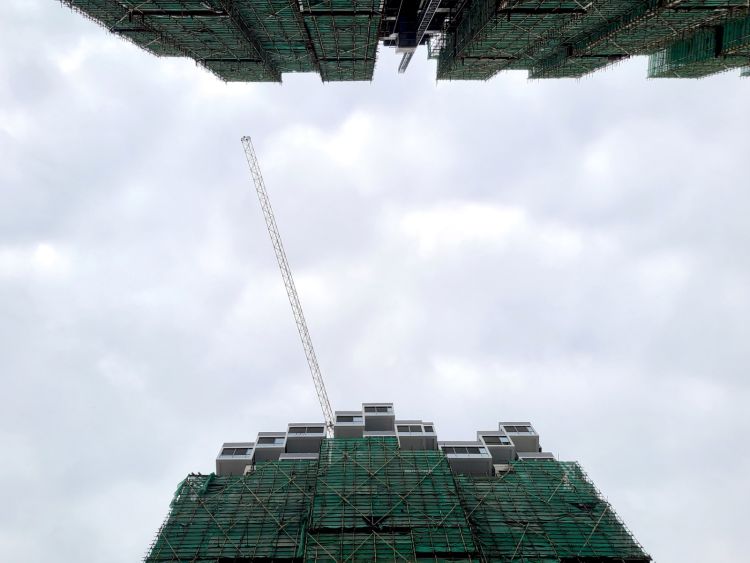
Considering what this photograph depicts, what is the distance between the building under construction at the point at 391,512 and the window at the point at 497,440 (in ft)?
12.4

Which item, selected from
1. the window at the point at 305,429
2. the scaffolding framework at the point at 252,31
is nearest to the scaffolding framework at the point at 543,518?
the window at the point at 305,429

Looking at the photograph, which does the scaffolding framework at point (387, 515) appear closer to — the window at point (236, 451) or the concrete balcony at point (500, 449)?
the concrete balcony at point (500, 449)

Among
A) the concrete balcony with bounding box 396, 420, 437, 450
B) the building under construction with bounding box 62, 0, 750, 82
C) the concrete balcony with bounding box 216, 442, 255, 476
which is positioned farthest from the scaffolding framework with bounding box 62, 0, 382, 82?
the concrete balcony with bounding box 216, 442, 255, 476

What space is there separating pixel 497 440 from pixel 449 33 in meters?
55.1

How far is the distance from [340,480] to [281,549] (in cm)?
674

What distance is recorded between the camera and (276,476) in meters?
45.7

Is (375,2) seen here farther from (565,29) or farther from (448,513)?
(448,513)

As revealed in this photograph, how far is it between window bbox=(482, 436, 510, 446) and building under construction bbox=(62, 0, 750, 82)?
4399cm

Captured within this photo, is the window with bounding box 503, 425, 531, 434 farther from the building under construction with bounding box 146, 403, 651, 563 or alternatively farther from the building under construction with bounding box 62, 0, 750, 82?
the building under construction with bounding box 62, 0, 750, 82

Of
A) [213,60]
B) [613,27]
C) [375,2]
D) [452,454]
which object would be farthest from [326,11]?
[452,454]

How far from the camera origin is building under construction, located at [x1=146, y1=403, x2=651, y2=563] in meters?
34.4

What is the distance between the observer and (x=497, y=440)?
54.2 metres

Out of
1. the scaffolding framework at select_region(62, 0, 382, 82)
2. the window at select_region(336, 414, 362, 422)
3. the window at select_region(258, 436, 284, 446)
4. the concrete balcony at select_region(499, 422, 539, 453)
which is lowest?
the concrete balcony at select_region(499, 422, 539, 453)

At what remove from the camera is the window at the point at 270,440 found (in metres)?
54.7
